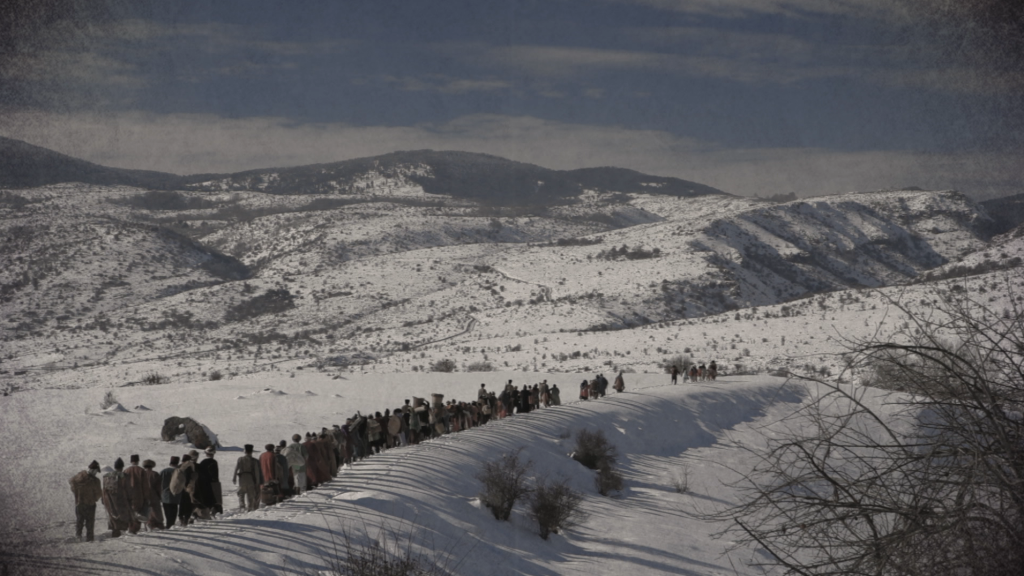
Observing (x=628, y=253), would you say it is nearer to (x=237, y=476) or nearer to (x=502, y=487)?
(x=502, y=487)

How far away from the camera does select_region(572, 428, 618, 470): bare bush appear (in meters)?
24.5

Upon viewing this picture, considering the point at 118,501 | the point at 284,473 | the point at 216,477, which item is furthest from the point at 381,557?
the point at 284,473

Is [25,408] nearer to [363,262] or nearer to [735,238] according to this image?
[363,262]

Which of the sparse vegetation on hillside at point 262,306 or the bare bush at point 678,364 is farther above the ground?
the sparse vegetation on hillside at point 262,306

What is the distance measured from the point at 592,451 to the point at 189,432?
12.4 m

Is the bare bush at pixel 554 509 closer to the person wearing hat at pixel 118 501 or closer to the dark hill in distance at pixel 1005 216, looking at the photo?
the person wearing hat at pixel 118 501

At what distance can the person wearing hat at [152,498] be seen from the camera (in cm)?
1153

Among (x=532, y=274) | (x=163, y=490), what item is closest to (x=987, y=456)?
(x=163, y=490)

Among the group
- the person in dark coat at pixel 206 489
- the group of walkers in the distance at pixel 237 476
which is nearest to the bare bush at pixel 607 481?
the group of walkers in the distance at pixel 237 476

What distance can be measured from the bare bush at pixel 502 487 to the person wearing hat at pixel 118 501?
26.4 ft

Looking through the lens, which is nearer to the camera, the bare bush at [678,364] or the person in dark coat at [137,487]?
the person in dark coat at [137,487]

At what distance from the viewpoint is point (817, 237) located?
468 ft

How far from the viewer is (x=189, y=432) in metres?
22.2

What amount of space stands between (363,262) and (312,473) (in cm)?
11809
